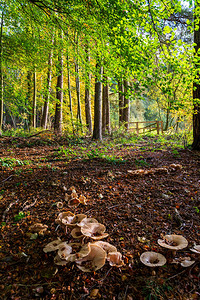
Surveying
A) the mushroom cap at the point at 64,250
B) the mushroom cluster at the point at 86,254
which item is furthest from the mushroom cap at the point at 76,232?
the mushroom cap at the point at 64,250

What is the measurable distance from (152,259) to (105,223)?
2.27ft

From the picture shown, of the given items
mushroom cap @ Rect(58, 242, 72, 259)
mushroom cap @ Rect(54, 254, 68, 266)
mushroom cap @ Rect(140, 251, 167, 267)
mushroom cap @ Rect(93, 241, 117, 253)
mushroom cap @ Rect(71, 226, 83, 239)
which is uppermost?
mushroom cap @ Rect(71, 226, 83, 239)

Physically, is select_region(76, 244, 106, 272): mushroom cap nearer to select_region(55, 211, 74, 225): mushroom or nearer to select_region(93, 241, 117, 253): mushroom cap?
select_region(93, 241, 117, 253): mushroom cap

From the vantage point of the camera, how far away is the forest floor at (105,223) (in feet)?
4.01

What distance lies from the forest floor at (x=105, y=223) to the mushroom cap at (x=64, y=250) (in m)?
0.11

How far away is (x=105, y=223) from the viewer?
6.49ft

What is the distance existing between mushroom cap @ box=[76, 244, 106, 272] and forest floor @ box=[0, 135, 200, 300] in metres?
0.09

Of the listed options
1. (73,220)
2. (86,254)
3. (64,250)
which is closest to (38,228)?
(73,220)

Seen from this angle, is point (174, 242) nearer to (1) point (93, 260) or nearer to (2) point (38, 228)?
(1) point (93, 260)

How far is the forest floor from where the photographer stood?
1223 millimetres

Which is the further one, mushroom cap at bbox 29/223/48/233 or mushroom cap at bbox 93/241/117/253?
mushroom cap at bbox 29/223/48/233

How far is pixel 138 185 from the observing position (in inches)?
119

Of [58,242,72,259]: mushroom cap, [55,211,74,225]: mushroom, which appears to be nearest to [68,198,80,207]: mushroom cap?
[55,211,74,225]: mushroom

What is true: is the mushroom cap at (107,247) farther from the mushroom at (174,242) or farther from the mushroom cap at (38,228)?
the mushroom cap at (38,228)
